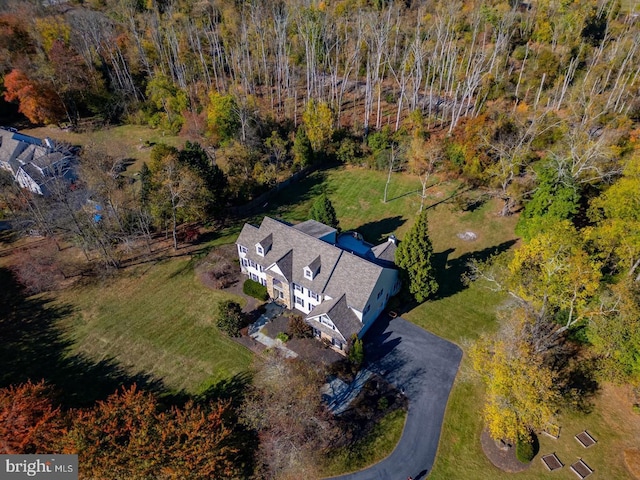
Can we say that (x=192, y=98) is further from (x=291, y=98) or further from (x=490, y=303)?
(x=490, y=303)

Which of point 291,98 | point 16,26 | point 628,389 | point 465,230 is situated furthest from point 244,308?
point 16,26

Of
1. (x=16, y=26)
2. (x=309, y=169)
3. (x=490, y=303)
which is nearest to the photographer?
(x=490, y=303)

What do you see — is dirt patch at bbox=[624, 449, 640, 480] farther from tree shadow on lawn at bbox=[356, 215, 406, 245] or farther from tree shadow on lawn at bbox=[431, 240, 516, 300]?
tree shadow on lawn at bbox=[356, 215, 406, 245]

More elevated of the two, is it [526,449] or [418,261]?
[418,261]

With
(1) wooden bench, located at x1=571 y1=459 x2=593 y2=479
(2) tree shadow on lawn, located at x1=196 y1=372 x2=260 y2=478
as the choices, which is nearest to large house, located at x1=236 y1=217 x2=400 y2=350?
(2) tree shadow on lawn, located at x1=196 y1=372 x2=260 y2=478

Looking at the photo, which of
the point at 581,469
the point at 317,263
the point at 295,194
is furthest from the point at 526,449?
the point at 295,194

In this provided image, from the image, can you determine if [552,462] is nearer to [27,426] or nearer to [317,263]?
[317,263]
